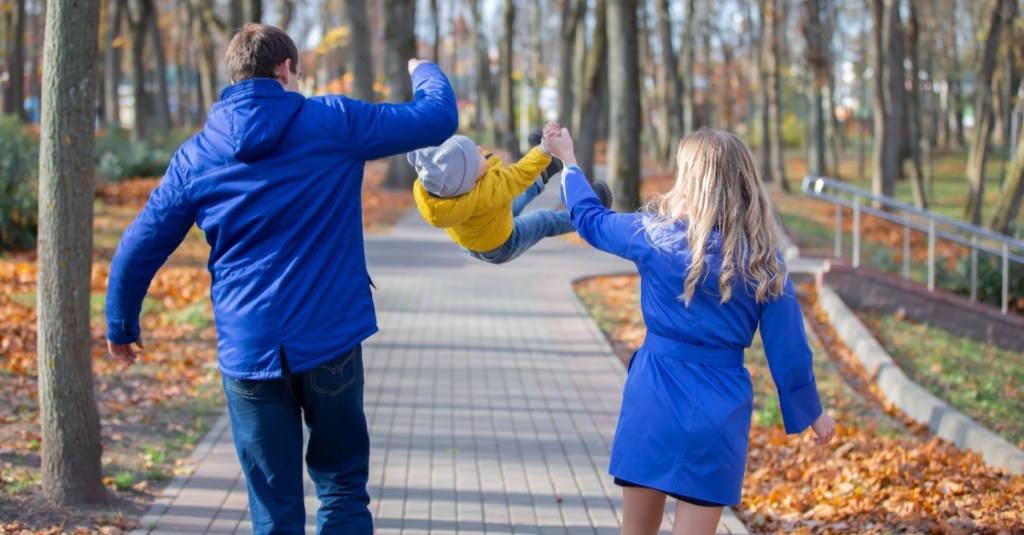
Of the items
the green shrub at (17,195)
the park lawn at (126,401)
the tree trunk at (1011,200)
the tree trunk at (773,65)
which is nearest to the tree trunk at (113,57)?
the green shrub at (17,195)

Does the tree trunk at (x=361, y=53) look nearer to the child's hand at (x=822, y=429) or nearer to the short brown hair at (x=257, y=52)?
the short brown hair at (x=257, y=52)

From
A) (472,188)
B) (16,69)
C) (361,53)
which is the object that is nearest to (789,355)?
(472,188)

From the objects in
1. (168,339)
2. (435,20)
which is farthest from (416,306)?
(435,20)

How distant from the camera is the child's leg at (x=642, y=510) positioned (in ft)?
12.5

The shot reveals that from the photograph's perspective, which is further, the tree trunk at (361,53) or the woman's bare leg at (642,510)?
the tree trunk at (361,53)

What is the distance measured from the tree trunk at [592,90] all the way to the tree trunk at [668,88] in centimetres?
616

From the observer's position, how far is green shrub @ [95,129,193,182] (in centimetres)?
2478

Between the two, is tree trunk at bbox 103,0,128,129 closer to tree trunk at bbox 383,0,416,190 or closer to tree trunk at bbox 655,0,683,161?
tree trunk at bbox 383,0,416,190

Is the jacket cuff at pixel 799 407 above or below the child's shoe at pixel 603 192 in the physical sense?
below

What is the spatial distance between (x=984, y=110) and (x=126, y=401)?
66.8ft

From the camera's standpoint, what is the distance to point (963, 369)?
435 inches

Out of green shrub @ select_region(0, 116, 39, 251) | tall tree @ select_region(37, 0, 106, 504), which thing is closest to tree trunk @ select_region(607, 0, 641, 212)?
green shrub @ select_region(0, 116, 39, 251)

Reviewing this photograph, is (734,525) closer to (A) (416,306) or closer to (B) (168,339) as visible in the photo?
(B) (168,339)

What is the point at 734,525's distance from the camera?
18.4 feet
